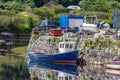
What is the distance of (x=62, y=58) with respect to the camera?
56.7 m

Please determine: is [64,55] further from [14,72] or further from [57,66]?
[14,72]

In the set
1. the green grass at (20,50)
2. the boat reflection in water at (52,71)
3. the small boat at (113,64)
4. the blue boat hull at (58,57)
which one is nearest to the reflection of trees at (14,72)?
the boat reflection in water at (52,71)

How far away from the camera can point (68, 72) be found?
1998 inches

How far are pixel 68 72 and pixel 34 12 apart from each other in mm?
63769

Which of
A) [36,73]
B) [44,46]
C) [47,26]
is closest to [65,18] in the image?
[47,26]

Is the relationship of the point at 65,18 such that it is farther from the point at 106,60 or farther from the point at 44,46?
the point at 106,60

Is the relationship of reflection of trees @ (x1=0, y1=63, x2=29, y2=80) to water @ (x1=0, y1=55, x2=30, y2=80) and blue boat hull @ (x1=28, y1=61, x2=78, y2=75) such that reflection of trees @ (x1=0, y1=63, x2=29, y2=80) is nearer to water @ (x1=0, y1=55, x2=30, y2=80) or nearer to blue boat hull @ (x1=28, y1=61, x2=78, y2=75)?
water @ (x1=0, y1=55, x2=30, y2=80)

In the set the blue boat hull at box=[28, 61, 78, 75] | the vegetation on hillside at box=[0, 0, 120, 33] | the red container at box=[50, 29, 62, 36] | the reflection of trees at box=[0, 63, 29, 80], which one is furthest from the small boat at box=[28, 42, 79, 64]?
the vegetation on hillside at box=[0, 0, 120, 33]

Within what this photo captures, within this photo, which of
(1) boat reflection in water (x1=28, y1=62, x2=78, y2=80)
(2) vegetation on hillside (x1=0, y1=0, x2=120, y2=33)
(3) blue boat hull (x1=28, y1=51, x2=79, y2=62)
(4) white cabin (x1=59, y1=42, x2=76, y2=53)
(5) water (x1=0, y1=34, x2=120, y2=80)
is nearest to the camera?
(5) water (x1=0, y1=34, x2=120, y2=80)

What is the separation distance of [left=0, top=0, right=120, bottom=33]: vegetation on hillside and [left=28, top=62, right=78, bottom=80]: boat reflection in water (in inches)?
1475

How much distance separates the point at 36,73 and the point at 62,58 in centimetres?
658

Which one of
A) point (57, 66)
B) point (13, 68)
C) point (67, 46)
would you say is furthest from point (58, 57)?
point (13, 68)

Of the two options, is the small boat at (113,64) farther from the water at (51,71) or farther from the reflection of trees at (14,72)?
the reflection of trees at (14,72)

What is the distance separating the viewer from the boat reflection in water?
46869 mm
